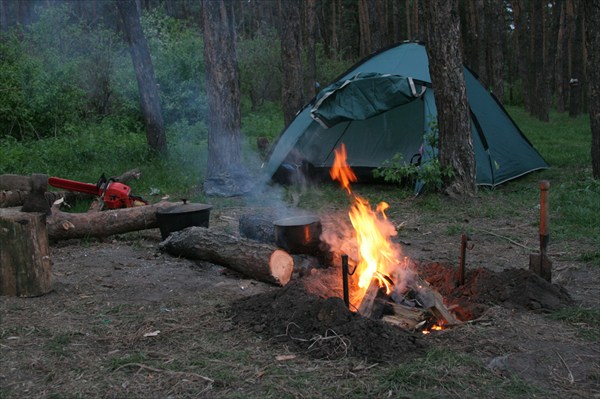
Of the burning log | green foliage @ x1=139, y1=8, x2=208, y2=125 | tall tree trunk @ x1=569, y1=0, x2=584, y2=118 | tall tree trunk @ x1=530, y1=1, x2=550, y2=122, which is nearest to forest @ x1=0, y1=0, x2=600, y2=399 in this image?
the burning log

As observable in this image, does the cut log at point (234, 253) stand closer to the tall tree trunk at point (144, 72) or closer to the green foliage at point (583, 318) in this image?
the green foliage at point (583, 318)

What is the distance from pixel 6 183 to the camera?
7434 millimetres

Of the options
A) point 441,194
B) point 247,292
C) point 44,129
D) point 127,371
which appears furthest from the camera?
point 44,129

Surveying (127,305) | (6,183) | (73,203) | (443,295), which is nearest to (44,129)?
(73,203)

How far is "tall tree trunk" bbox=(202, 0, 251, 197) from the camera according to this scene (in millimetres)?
10234

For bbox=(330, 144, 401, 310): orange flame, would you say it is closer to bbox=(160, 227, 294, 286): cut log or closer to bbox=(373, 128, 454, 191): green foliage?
bbox=(160, 227, 294, 286): cut log

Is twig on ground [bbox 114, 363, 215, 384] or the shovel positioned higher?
the shovel

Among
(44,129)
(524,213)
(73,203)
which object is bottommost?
(524,213)

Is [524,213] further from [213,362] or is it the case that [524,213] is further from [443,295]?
[213,362]

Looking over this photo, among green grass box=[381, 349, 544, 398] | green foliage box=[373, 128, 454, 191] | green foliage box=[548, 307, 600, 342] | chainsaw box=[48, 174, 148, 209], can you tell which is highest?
chainsaw box=[48, 174, 148, 209]

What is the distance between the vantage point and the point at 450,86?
29.0 ft

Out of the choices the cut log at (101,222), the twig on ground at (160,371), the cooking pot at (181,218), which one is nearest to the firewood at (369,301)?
the twig on ground at (160,371)

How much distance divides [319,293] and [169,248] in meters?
2.03

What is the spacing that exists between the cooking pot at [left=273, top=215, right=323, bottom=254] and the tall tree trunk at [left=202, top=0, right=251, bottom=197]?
14.5 ft
